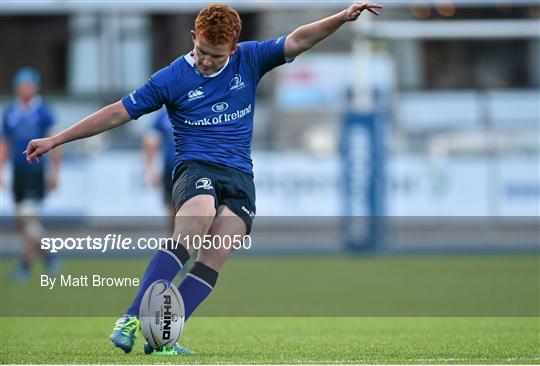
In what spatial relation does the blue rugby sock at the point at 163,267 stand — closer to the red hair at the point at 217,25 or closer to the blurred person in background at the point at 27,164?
the red hair at the point at 217,25

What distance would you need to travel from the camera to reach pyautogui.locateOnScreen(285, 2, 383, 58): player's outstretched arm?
7.20 m

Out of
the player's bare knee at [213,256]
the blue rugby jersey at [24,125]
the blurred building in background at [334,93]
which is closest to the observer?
the player's bare knee at [213,256]

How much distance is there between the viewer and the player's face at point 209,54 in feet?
23.6

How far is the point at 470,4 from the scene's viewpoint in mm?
26547

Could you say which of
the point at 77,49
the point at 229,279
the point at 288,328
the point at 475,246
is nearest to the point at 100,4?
the point at 77,49

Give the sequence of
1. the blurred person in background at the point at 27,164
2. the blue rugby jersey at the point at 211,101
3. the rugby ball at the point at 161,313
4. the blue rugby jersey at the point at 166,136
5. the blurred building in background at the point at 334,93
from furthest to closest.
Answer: the blurred building in background at the point at 334,93, the blurred person in background at the point at 27,164, the blue rugby jersey at the point at 166,136, the blue rugby jersey at the point at 211,101, the rugby ball at the point at 161,313

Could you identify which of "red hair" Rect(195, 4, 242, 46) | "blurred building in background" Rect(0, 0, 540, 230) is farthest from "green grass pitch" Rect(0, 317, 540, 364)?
"blurred building in background" Rect(0, 0, 540, 230)

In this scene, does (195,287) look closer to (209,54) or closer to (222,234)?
(222,234)

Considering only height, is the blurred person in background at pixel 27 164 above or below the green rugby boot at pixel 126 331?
above

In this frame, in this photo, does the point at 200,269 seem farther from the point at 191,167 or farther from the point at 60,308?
the point at 60,308

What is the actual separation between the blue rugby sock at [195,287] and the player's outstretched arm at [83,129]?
3.26ft

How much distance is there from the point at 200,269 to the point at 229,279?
26.9 ft

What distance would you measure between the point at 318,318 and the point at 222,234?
3595mm

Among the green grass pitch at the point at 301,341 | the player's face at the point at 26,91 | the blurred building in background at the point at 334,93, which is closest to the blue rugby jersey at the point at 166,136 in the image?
the player's face at the point at 26,91
